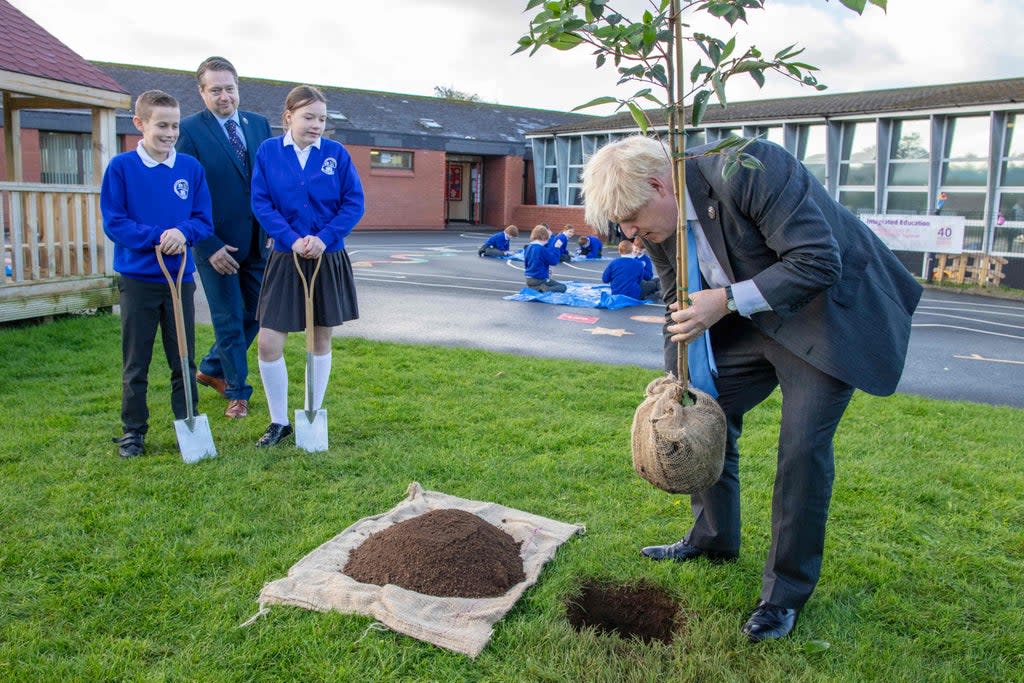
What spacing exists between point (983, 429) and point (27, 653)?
588 centimetres

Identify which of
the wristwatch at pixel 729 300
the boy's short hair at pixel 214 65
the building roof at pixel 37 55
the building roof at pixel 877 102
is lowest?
the wristwatch at pixel 729 300

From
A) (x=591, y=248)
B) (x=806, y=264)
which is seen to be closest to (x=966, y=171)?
(x=591, y=248)

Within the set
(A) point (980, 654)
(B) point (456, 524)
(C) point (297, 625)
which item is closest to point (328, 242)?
(B) point (456, 524)

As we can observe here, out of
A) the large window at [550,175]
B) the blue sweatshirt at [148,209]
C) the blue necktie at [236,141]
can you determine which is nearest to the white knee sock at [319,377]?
the blue sweatshirt at [148,209]

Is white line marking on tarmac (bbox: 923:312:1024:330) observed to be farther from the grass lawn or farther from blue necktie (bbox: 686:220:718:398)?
blue necktie (bbox: 686:220:718:398)

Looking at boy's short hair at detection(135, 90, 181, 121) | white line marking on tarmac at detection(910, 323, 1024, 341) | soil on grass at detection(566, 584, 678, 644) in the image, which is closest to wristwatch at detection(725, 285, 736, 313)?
soil on grass at detection(566, 584, 678, 644)

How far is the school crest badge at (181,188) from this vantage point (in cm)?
493

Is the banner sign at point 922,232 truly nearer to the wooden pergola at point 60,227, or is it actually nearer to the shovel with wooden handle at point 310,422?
the wooden pergola at point 60,227

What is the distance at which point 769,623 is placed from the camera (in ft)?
9.57

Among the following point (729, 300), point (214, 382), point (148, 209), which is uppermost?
point (148, 209)

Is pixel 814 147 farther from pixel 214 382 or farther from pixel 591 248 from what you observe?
pixel 214 382

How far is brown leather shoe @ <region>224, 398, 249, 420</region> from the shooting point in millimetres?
5535

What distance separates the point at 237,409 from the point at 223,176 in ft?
5.35

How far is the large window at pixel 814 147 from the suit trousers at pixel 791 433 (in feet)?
74.4
